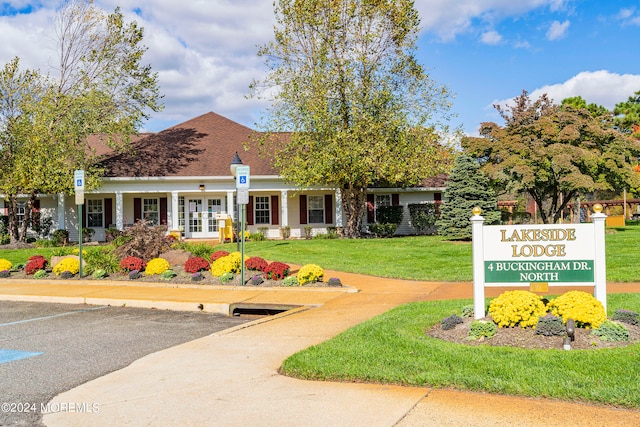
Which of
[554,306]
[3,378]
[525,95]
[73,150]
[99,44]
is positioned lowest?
[3,378]

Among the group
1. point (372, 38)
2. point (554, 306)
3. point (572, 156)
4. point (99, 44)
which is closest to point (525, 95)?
point (572, 156)

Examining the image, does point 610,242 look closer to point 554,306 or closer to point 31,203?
point 554,306

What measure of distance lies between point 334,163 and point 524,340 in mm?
18712

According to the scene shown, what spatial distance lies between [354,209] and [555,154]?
9408 millimetres

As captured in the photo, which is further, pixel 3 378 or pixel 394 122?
pixel 394 122

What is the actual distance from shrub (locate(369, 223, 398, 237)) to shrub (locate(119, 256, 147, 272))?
1591 centimetres

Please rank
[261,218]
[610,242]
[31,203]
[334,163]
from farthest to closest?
1. [261,218]
2. [31,203]
3. [334,163]
4. [610,242]

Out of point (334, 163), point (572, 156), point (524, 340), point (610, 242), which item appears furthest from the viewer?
point (334, 163)

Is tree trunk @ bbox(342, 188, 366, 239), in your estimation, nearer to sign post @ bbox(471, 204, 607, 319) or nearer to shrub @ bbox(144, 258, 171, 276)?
shrub @ bbox(144, 258, 171, 276)

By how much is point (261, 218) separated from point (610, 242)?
16478mm

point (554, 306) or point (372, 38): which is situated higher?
point (372, 38)

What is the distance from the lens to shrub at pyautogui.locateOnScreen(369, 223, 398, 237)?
29062 mm

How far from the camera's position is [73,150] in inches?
1045

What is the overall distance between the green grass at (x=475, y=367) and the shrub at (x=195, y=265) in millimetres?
7594
